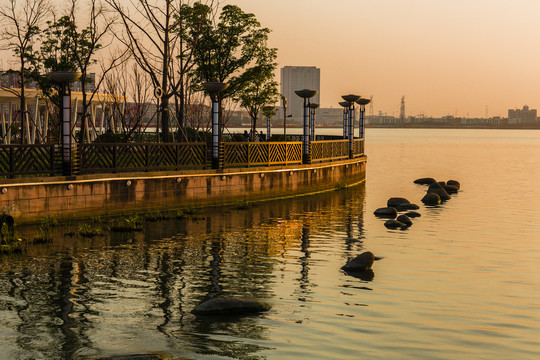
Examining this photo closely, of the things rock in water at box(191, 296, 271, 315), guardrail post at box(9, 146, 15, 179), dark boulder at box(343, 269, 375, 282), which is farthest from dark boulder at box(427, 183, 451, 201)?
rock in water at box(191, 296, 271, 315)

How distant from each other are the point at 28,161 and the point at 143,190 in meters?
4.07

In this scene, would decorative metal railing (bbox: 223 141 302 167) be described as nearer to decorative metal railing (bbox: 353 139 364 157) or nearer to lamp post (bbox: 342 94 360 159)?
lamp post (bbox: 342 94 360 159)

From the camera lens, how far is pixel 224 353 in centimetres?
914

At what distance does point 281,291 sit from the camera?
42.0 ft

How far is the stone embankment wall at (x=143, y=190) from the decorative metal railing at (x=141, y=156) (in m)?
0.45

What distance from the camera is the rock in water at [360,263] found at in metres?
14.9

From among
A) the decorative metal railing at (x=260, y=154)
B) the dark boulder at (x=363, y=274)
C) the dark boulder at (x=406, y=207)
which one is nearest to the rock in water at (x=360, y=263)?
the dark boulder at (x=363, y=274)

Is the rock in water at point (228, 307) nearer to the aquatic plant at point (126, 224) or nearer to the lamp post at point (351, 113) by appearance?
the aquatic plant at point (126, 224)

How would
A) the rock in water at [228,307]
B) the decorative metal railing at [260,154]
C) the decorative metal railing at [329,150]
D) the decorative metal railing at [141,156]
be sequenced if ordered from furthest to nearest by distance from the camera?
the decorative metal railing at [329,150] < the decorative metal railing at [260,154] < the decorative metal railing at [141,156] < the rock in water at [228,307]

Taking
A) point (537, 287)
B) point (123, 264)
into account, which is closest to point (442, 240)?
point (537, 287)

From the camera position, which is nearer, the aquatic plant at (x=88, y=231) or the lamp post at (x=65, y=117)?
the aquatic plant at (x=88, y=231)

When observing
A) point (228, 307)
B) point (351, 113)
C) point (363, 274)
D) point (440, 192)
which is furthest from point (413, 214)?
point (228, 307)

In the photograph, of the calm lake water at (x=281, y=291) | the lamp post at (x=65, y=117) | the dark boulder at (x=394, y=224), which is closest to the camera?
the calm lake water at (x=281, y=291)

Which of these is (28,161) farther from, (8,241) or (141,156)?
(141,156)
